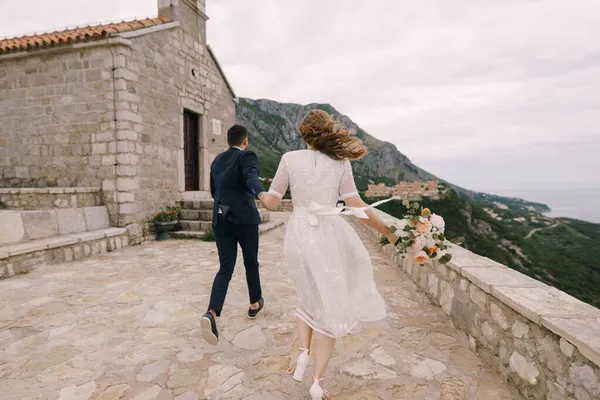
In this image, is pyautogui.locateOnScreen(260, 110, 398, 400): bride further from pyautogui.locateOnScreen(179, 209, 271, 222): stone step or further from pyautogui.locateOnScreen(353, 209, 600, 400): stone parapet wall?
pyautogui.locateOnScreen(179, 209, 271, 222): stone step

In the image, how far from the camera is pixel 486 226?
166 feet

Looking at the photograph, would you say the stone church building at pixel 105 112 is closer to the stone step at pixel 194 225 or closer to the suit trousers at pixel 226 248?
the stone step at pixel 194 225

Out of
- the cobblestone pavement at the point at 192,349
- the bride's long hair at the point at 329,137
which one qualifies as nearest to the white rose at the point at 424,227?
the bride's long hair at the point at 329,137

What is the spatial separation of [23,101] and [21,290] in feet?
18.7

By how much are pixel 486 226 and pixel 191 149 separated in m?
52.4

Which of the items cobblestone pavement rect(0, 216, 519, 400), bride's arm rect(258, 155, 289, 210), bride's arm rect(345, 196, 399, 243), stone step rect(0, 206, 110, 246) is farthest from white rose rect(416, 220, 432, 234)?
stone step rect(0, 206, 110, 246)

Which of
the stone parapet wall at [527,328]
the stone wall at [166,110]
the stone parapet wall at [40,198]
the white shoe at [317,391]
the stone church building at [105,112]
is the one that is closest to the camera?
the stone parapet wall at [527,328]

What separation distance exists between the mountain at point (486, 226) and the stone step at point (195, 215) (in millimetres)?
4691

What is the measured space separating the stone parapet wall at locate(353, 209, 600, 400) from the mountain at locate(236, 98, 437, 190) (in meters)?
84.7

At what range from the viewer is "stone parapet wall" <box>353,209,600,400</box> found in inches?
64.9

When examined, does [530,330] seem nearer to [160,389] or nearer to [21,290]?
[160,389]

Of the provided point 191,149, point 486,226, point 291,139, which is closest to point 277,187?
point 191,149

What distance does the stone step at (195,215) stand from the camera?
27.3 feet

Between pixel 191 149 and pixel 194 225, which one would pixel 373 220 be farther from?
pixel 191 149
